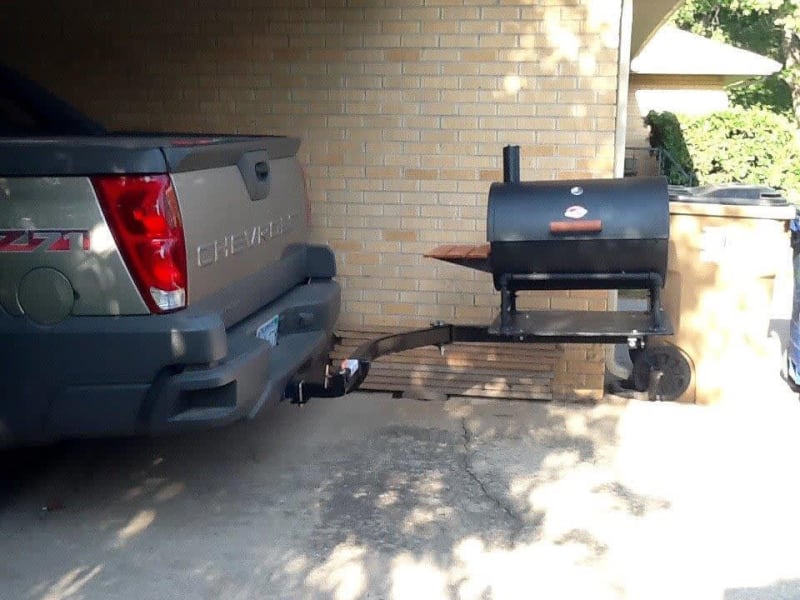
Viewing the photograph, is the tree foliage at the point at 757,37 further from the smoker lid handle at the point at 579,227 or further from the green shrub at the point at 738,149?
the smoker lid handle at the point at 579,227

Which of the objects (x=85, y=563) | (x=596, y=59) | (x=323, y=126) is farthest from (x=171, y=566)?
(x=596, y=59)

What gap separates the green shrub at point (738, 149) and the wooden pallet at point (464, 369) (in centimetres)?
1305

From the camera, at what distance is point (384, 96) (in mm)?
7031

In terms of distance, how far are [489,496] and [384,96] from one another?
9.33ft

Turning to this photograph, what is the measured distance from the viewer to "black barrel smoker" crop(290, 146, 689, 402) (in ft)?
17.9

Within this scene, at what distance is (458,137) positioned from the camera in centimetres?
698

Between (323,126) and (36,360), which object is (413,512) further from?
(323,126)

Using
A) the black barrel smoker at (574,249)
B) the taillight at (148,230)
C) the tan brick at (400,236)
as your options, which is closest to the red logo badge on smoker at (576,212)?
the black barrel smoker at (574,249)

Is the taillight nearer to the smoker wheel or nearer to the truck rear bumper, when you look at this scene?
the truck rear bumper

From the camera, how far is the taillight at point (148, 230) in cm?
429

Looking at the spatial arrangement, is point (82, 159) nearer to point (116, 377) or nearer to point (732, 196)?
point (116, 377)

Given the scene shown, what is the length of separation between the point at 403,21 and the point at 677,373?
2.87 meters

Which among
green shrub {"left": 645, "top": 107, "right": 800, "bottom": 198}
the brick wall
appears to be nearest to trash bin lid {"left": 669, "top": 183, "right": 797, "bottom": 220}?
the brick wall

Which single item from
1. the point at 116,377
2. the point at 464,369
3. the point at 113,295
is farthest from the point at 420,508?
the point at 464,369
